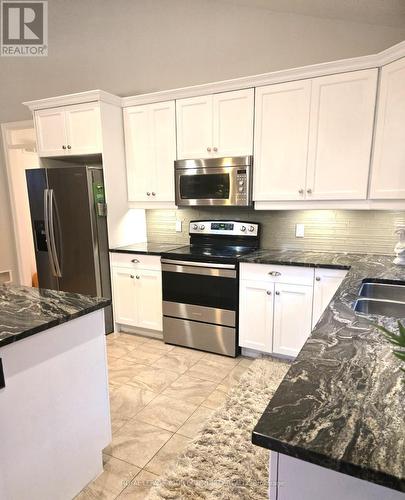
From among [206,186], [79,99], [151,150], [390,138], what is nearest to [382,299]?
[390,138]

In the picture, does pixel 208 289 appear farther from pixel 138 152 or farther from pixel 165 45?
pixel 165 45

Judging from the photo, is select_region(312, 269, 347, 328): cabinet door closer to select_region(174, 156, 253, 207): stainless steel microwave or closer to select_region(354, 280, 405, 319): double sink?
select_region(354, 280, 405, 319): double sink

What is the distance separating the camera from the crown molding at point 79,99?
3.00 m

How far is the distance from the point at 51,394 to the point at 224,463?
0.99 metres

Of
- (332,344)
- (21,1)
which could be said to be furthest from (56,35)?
(332,344)

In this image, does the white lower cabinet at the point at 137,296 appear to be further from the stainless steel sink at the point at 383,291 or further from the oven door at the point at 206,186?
the stainless steel sink at the point at 383,291

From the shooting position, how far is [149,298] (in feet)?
10.5

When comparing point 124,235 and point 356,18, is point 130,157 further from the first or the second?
point 356,18

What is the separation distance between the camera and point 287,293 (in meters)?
2.58

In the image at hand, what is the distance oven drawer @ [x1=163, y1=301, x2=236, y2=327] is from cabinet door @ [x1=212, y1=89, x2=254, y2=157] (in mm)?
1435

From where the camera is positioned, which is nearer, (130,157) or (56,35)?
(130,157)

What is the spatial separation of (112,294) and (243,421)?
6.41 feet

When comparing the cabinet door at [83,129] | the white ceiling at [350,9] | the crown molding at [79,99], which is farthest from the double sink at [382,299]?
the crown molding at [79,99]

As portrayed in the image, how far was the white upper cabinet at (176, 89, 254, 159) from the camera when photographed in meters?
2.77
